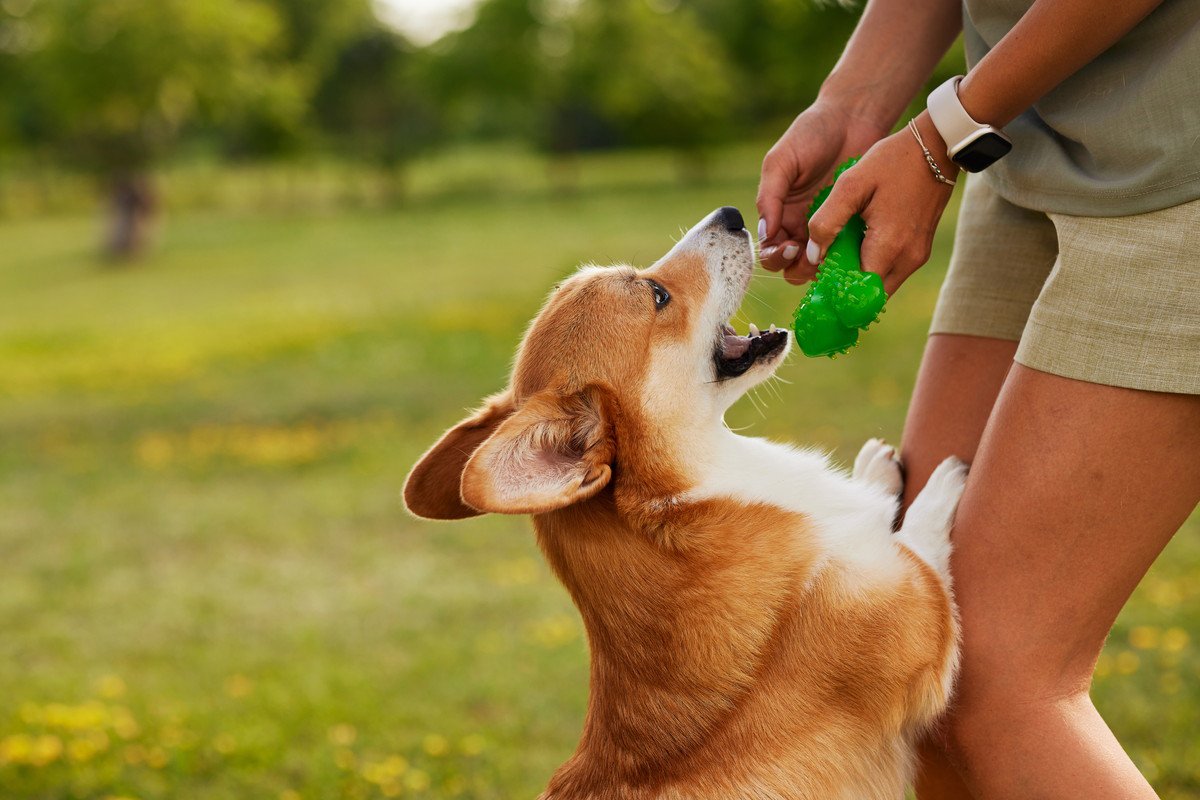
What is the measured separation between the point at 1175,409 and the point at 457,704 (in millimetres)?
3322

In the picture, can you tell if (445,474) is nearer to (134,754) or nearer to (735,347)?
(735,347)

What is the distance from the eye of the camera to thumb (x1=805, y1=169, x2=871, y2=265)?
1.79 metres

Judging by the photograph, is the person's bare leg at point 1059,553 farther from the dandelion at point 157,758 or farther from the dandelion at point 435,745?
the dandelion at point 157,758

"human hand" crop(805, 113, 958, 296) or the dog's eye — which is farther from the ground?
"human hand" crop(805, 113, 958, 296)

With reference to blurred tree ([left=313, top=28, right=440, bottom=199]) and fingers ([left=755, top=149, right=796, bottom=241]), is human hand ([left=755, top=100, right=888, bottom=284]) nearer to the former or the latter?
fingers ([left=755, top=149, right=796, bottom=241])

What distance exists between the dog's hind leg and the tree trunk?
24.8m

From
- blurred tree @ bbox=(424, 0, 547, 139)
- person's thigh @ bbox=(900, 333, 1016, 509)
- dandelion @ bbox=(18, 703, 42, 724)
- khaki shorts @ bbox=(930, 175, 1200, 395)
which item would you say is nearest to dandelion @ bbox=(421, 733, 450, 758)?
dandelion @ bbox=(18, 703, 42, 724)

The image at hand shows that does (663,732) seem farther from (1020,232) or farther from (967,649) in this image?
(1020,232)

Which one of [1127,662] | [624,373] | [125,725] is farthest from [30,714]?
[1127,662]

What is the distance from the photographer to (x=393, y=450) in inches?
333

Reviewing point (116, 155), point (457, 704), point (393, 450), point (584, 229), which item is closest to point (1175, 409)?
point (457, 704)

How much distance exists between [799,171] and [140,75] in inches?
971

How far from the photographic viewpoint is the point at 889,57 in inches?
86.0

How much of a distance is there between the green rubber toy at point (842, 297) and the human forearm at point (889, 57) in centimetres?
25
